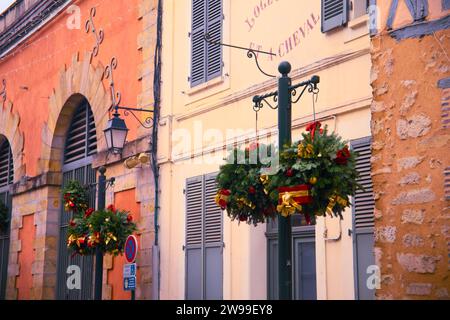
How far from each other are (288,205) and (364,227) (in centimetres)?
237

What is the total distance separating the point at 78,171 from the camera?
15.3 meters

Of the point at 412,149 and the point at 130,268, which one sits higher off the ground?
the point at 412,149

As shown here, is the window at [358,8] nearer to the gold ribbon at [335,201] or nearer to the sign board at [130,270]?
the gold ribbon at [335,201]

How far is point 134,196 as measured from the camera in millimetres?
12766

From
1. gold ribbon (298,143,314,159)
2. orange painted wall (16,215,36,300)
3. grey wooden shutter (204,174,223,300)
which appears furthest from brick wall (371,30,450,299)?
orange painted wall (16,215,36,300)

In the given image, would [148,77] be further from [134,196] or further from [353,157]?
[353,157]

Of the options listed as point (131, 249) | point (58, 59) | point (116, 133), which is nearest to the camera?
point (131, 249)

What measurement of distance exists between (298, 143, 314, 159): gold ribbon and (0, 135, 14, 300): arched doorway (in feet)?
42.5

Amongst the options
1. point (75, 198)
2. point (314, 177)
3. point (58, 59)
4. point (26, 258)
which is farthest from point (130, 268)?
point (58, 59)

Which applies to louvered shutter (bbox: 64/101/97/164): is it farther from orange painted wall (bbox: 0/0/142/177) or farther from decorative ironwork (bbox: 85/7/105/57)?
decorative ironwork (bbox: 85/7/105/57)

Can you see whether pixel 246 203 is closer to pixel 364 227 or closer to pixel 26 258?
pixel 364 227

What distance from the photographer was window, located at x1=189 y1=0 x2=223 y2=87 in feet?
36.9
